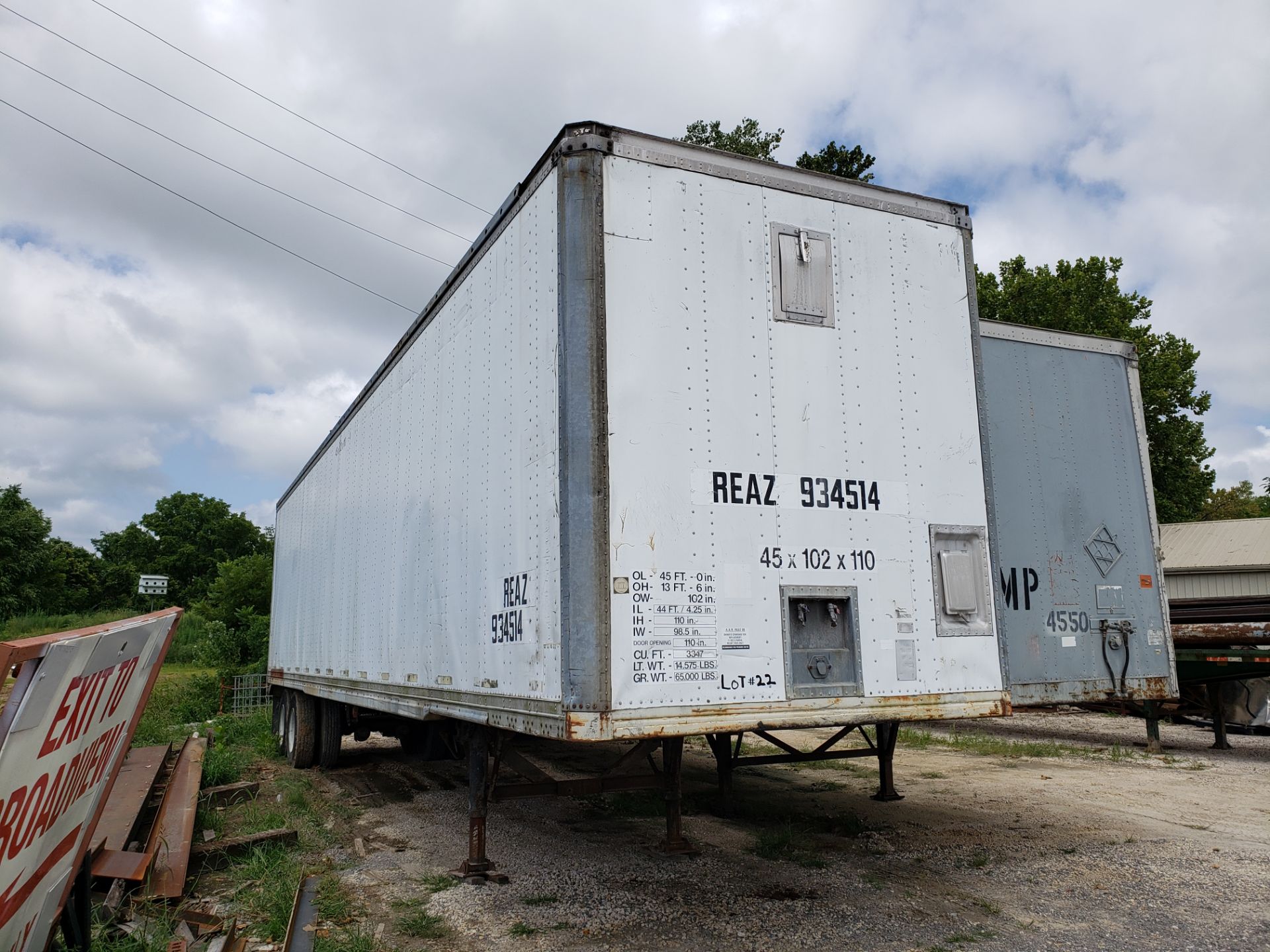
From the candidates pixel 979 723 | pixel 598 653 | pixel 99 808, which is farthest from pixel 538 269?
pixel 979 723

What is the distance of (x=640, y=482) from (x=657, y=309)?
3.06 feet

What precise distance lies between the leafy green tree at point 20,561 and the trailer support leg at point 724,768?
162 ft

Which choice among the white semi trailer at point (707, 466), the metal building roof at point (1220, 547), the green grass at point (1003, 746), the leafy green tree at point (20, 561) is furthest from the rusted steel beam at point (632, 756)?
the leafy green tree at point (20, 561)

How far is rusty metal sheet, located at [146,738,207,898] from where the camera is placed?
18.5ft

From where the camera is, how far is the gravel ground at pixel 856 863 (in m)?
4.91

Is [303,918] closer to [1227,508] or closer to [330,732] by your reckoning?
[330,732]

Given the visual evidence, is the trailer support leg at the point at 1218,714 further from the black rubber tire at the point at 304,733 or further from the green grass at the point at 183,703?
the green grass at the point at 183,703

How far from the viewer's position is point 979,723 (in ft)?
53.8

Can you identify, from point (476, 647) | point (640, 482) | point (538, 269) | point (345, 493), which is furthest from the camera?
point (345, 493)

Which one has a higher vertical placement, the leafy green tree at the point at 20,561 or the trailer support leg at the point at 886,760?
the leafy green tree at the point at 20,561

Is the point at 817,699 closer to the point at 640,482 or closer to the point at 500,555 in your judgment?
the point at 640,482

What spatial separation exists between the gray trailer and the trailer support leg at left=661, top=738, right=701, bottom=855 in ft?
7.57

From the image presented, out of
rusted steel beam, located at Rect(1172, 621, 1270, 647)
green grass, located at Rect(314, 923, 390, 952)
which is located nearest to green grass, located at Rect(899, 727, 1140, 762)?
rusted steel beam, located at Rect(1172, 621, 1270, 647)

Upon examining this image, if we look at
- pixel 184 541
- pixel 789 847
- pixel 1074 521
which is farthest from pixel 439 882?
pixel 184 541
